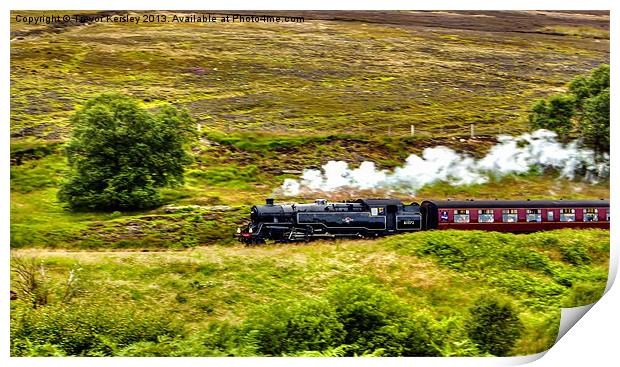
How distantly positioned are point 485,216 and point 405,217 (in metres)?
3.02

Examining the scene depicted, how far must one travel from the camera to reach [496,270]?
23.4 metres

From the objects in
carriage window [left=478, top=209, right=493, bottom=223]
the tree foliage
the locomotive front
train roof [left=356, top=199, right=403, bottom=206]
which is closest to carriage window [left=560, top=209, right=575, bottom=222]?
the tree foliage

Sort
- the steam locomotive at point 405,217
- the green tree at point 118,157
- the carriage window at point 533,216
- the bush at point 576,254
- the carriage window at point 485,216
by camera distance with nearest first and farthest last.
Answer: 1. the green tree at point 118,157
2. the steam locomotive at point 405,217
3. the bush at point 576,254
4. the carriage window at point 485,216
5. the carriage window at point 533,216

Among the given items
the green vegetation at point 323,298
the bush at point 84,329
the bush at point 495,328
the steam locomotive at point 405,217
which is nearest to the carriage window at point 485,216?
the steam locomotive at point 405,217

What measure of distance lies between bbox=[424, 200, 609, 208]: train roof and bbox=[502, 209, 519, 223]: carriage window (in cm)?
18

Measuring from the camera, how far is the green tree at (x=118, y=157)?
77.9 feet

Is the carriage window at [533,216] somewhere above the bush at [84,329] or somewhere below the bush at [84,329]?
above

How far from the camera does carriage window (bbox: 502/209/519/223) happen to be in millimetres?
25203

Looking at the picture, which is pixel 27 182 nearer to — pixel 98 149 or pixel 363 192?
pixel 98 149

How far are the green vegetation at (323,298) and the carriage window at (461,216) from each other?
0.51 metres

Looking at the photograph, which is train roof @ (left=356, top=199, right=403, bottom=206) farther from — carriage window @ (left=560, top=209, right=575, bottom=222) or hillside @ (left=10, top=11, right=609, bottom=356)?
carriage window @ (left=560, top=209, right=575, bottom=222)

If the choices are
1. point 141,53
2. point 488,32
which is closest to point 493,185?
point 488,32

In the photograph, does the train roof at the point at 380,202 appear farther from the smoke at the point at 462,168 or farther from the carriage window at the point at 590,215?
the carriage window at the point at 590,215

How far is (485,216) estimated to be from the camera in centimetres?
2509
